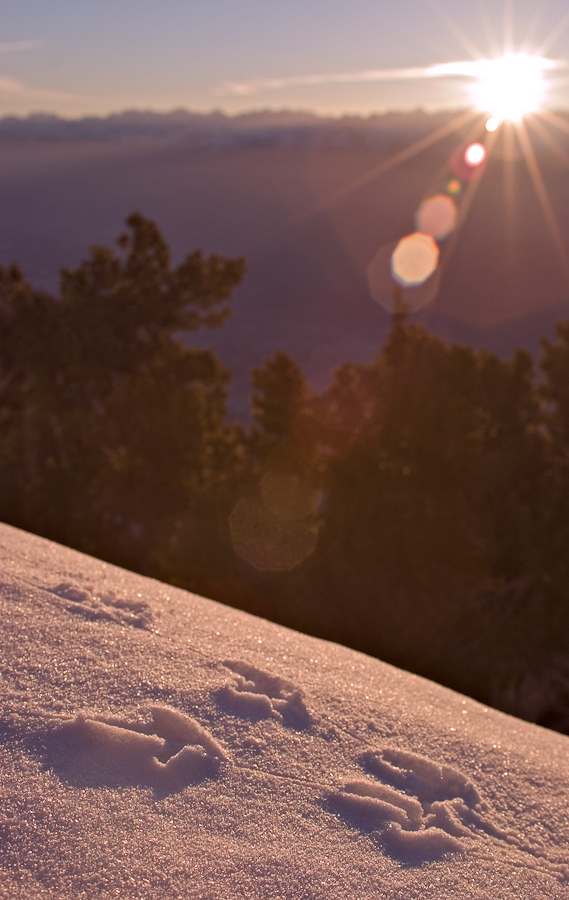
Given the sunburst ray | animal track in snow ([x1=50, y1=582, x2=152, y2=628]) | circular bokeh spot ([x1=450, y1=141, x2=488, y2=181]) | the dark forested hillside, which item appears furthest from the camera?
circular bokeh spot ([x1=450, y1=141, x2=488, y2=181])

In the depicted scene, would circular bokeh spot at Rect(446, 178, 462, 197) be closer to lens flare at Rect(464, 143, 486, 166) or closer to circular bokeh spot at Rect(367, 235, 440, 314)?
lens flare at Rect(464, 143, 486, 166)

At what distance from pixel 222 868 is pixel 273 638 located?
0.99 meters

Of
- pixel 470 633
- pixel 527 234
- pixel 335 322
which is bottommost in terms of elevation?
pixel 470 633

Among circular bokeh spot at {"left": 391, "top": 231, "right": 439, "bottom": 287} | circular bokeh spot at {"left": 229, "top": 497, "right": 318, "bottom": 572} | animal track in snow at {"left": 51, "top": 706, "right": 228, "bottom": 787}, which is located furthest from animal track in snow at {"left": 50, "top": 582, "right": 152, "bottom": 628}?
circular bokeh spot at {"left": 391, "top": 231, "right": 439, "bottom": 287}

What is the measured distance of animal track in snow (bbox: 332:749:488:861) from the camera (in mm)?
1499

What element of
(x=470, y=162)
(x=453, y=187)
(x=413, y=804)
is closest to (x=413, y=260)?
(x=453, y=187)

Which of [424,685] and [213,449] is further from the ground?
[213,449]

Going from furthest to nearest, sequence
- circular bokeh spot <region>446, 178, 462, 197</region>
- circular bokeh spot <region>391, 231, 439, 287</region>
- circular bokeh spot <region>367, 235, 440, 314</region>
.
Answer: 1. circular bokeh spot <region>446, 178, 462, 197</region>
2. circular bokeh spot <region>391, 231, 439, 287</region>
3. circular bokeh spot <region>367, 235, 440, 314</region>

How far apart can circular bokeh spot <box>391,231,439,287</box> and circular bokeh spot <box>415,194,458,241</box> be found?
1751mm

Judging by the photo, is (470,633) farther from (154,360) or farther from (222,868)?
(222,868)

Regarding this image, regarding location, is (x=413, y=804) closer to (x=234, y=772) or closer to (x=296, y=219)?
(x=234, y=772)

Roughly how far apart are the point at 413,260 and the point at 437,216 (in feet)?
60.0

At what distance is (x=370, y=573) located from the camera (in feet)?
26.7

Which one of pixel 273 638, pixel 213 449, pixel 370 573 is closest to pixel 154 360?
pixel 213 449
